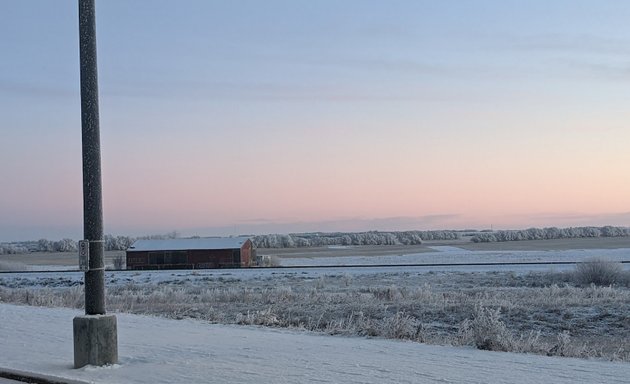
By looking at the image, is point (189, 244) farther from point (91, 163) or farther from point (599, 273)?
point (91, 163)

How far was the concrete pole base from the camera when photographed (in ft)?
35.9

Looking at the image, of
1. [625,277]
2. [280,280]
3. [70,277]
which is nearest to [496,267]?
[625,277]

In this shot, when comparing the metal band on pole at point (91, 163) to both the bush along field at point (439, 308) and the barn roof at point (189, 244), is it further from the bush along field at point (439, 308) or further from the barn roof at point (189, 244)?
the barn roof at point (189, 244)

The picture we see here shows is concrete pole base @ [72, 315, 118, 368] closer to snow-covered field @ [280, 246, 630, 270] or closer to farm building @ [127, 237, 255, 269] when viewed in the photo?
farm building @ [127, 237, 255, 269]

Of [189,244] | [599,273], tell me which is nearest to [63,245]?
[189,244]

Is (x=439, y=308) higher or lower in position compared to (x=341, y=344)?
lower

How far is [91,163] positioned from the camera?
11078mm

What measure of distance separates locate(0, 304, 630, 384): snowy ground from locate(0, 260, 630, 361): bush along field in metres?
1.88

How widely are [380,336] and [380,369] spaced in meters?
4.93

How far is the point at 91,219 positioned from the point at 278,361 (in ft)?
11.6

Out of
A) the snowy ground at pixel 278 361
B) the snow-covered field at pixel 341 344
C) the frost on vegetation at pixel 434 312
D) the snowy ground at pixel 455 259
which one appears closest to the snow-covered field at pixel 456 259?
the snowy ground at pixel 455 259

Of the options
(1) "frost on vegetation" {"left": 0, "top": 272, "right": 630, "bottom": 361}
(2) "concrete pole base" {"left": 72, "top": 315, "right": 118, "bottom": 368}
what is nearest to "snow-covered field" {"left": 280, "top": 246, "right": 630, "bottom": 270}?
(1) "frost on vegetation" {"left": 0, "top": 272, "right": 630, "bottom": 361}

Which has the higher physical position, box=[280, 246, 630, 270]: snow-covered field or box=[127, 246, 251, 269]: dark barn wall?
box=[127, 246, 251, 269]: dark barn wall

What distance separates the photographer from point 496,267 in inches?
2606
